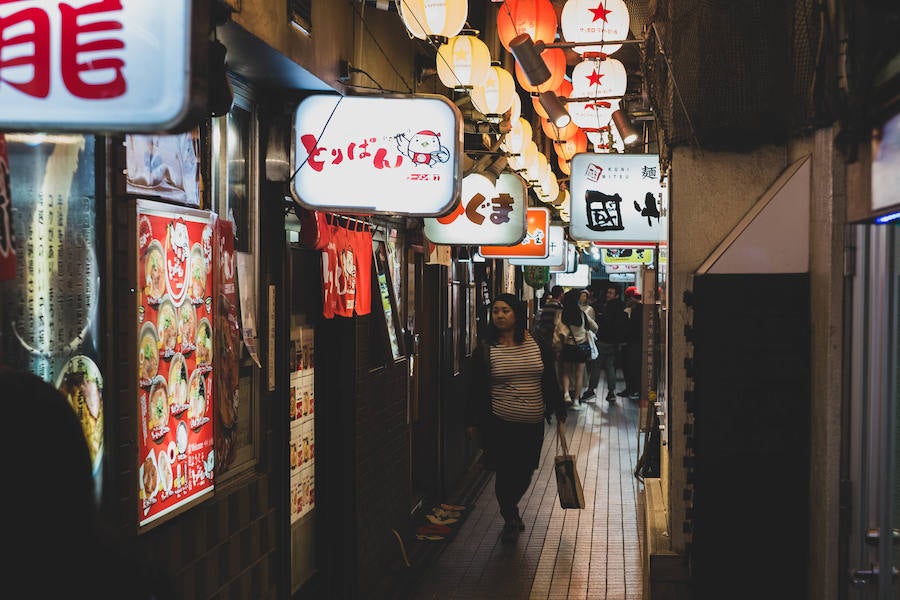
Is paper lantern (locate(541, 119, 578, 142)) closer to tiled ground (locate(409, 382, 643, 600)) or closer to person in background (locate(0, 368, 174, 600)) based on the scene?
tiled ground (locate(409, 382, 643, 600))

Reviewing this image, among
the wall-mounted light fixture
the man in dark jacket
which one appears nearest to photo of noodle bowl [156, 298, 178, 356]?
the wall-mounted light fixture

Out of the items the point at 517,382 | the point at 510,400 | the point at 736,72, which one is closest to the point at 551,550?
the point at 510,400

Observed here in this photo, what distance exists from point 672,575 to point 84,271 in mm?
4125

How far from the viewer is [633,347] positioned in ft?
81.2

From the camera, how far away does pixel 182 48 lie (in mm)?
3086

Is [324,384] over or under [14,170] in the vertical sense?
under

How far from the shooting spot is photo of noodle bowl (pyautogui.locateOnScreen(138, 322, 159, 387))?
15.8 feet

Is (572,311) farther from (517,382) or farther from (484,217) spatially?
(517,382)

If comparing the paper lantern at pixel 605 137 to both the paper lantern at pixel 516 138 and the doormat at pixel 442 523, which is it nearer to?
the paper lantern at pixel 516 138

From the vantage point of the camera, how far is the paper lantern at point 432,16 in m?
7.67

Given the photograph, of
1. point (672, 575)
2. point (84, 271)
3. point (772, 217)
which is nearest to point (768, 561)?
point (672, 575)

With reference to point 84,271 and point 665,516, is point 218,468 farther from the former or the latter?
point 665,516

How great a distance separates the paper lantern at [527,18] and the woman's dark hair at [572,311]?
12.7m

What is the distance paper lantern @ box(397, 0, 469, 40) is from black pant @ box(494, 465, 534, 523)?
518 centimetres
